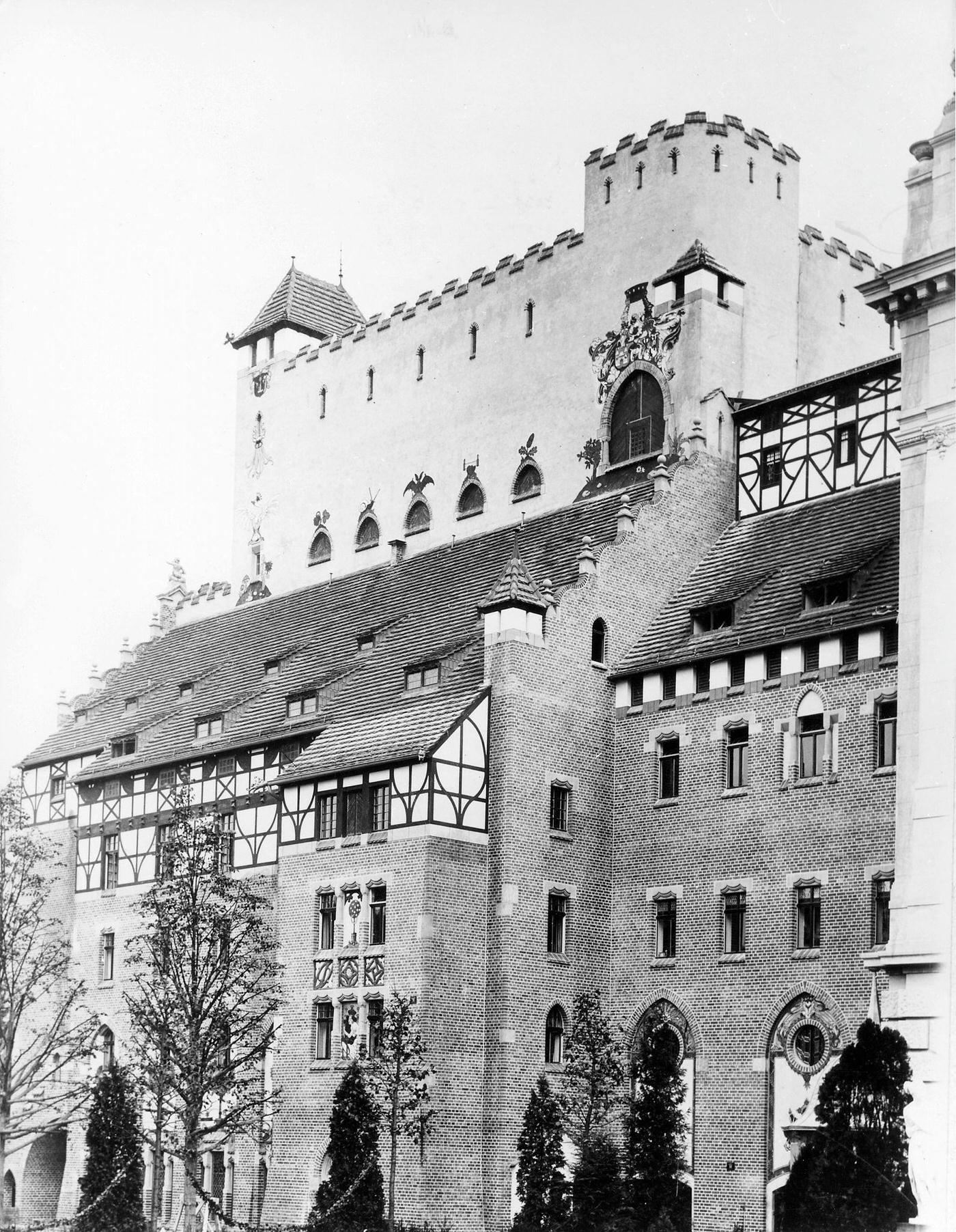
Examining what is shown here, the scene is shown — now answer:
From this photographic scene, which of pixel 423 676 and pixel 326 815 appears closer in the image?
pixel 326 815

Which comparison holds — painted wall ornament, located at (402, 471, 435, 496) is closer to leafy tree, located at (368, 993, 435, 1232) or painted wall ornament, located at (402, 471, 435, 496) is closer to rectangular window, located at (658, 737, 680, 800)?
rectangular window, located at (658, 737, 680, 800)

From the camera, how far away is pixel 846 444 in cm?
4347

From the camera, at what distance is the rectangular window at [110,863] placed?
51125 millimetres

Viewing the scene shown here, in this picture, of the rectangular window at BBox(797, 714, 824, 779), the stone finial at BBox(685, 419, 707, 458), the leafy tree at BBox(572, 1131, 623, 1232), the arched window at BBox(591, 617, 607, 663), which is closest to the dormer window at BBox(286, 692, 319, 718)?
the arched window at BBox(591, 617, 607, 663)

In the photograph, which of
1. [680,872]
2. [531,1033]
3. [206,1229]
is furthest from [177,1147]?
[680,872]

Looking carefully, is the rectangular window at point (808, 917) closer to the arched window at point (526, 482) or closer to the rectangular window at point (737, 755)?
the rectangular window at point (737, 755)

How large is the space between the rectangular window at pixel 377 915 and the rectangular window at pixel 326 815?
2170 mm

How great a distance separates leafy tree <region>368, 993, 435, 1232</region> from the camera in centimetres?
3828

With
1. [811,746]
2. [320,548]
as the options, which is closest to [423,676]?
[811,746]

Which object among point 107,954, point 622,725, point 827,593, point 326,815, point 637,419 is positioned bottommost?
point 107,954

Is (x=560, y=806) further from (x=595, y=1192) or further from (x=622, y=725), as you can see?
(x=595, y=1192)

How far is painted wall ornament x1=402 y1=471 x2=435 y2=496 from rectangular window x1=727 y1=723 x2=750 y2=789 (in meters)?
18.6

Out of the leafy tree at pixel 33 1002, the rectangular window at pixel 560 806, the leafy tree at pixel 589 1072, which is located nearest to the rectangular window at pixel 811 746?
the rectangular window at pixel 560 806

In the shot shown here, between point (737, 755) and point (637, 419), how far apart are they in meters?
12.4
